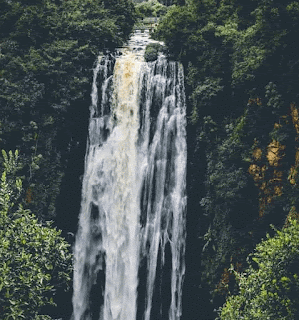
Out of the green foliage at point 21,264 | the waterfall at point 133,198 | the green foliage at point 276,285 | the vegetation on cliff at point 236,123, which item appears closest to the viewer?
the green foliage at point 21,264

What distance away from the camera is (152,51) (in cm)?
2077

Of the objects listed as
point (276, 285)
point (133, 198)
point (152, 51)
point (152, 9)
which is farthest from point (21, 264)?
point (152, 9)

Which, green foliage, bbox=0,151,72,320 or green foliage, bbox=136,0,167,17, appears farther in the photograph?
green foliage, bbox=136,0,167,17

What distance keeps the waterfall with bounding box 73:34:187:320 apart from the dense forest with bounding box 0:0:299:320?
48 cm

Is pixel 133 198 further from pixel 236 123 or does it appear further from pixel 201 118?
pixel 236 123

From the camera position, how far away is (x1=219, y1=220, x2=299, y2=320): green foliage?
10.9 m

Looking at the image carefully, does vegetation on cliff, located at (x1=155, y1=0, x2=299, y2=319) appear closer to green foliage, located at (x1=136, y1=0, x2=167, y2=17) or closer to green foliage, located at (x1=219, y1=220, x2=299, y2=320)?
green foliage, located at (x1=219, y1=220, x2=299, y2=320)

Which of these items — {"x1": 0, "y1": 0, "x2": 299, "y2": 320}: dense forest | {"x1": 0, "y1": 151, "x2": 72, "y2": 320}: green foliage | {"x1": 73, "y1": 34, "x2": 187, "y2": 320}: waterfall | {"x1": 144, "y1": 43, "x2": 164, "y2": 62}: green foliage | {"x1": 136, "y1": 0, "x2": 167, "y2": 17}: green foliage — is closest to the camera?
{"x1": 0, "y1": 151, "x2": 72, "y2": 320}: green foliage

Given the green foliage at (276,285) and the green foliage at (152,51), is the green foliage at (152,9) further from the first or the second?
the green foliage at (276,285)

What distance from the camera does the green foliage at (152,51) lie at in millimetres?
20484

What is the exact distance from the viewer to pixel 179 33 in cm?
2036

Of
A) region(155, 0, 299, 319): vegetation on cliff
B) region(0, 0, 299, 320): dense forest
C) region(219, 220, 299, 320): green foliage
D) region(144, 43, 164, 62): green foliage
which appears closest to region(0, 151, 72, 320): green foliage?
Answer: region(0, 0, 299, 320): dense forest

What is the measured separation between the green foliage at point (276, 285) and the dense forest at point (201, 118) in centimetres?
333

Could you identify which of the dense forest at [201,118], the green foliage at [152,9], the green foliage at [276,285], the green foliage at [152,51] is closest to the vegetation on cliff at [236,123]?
the dense forest at [201,118]
